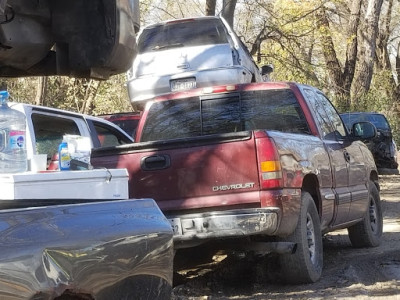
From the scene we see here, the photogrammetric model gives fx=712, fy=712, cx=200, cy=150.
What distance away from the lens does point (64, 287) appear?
2.89m

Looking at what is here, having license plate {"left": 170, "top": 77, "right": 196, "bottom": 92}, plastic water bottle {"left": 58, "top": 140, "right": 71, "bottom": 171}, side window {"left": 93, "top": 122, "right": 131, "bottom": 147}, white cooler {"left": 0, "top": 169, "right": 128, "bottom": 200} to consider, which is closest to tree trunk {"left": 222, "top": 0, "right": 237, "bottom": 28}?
license plate {"left": 170, "top": 77, "right": 196, "bottom": 92}

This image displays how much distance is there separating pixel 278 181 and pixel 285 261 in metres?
0.90

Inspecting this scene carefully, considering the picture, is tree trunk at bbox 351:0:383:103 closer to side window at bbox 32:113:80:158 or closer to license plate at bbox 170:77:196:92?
license plate at bbox 170:77:196:92

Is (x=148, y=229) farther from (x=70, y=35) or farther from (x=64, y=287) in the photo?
(x=70, y=35)

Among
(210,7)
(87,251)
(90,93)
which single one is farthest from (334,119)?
(90,93)

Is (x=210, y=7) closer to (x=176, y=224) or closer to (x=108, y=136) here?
(x=108, y=136)

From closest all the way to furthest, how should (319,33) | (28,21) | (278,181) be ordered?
(28,21) < (278,181) < (319,33)

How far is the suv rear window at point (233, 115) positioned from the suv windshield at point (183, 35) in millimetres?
4491

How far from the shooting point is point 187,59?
1173cm

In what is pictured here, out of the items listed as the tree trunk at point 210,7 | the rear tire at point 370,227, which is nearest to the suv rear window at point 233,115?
the rear tire at point 370,227

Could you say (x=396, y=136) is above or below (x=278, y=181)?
below

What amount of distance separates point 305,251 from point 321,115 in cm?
203

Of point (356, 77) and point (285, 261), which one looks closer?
point (285, 261)

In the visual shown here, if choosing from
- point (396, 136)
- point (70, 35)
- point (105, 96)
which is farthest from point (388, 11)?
point (70, 35)
